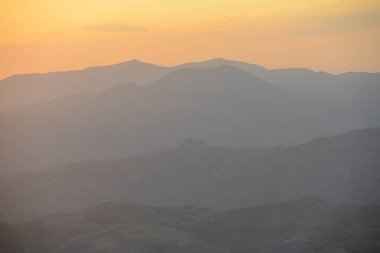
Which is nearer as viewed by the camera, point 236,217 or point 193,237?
point 193,237

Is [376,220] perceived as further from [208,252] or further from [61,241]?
[61,241]

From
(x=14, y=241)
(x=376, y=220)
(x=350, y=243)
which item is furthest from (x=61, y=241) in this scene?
(x=376, y=220)

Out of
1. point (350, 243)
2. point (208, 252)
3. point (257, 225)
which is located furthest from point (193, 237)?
point (350, 243)

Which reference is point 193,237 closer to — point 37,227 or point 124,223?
point 124,223

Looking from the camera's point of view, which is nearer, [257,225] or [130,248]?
[130,248]

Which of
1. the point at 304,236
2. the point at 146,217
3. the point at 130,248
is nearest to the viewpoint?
the point at 130,248

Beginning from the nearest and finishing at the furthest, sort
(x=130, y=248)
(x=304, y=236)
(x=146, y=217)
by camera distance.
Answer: (x=130, y=248)
(x=304, y=236)
(x=146, y=217)
